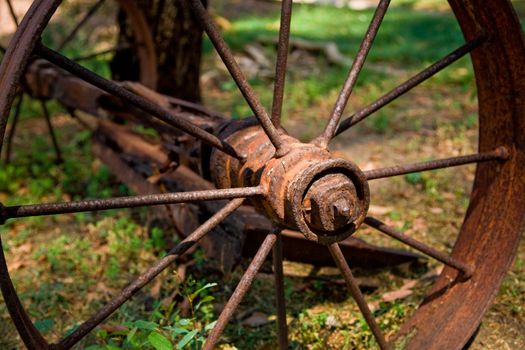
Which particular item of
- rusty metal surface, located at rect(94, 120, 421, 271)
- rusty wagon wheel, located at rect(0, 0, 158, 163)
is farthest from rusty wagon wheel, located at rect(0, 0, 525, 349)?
rusty wagon wheel, located at rect(0, 0, 158, 163)

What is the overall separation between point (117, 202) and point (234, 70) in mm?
554

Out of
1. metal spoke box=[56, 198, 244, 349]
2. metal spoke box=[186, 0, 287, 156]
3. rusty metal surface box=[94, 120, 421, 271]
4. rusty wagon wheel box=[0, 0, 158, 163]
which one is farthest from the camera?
rusty wagon wheel box=[0, 0, 158, 163]

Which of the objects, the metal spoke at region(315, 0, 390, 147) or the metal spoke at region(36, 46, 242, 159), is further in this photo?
the metal spoke at region(315, 0, 390, 147)

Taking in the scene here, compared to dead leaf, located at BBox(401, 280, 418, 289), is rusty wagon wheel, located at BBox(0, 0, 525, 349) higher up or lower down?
higher up

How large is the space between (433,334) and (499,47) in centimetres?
109

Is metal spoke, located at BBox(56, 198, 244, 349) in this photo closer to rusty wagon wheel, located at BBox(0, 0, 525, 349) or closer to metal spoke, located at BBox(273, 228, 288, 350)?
rusty wagon wheel, located at BBox(0, 0, 525, 349)

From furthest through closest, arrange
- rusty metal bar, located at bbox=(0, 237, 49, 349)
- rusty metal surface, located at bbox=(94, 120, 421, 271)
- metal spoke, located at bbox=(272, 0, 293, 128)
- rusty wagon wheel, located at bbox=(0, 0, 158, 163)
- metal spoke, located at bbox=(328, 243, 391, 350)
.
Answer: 1. rusty wagon wheel, located at bbox=(0, 0, 158, 163)
2. rusty metal surface, located at bbox=(94, 120, 421, 271)
3. metal spoke, located at bbox=(328, 243, 391, 350)
4. metal spoke, located at bbox=(272, 0, 293, 128)
5. rusty metal bar, located at bbox=(0, 237, 49, 349)

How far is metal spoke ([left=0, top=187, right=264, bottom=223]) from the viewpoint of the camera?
1.70 metres

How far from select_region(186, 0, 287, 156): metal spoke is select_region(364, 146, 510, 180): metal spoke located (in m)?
0.34

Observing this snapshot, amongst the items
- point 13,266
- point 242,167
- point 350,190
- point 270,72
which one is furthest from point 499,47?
point 270,72

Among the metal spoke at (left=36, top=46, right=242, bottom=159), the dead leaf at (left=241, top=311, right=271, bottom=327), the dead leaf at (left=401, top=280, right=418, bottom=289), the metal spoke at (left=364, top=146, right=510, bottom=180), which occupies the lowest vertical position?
the dead leaf at (left=241, top=311, right=271, bottom=327)

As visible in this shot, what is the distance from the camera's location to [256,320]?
2768 millimetres

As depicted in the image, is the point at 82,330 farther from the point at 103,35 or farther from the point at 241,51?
the point at 103,35

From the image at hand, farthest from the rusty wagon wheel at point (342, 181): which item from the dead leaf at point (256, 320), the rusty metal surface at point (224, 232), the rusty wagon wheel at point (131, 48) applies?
the rusty wagon wheel at point (131, 48)
